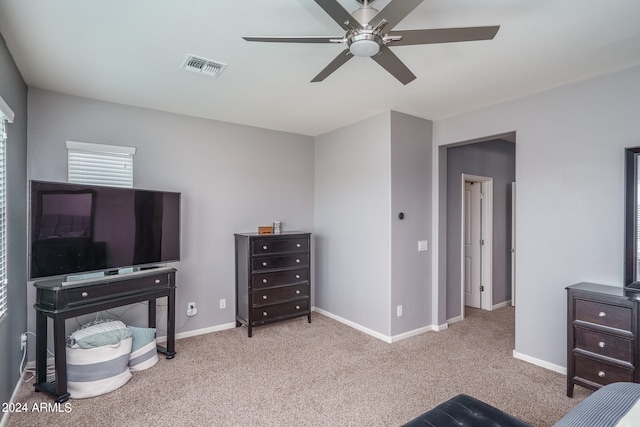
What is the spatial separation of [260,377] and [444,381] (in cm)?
157

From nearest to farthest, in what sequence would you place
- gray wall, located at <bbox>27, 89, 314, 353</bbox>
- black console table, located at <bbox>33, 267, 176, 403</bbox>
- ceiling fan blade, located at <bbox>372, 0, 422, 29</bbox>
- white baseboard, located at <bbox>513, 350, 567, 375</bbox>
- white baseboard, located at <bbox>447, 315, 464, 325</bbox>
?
ceiling fan blade, located at <bbox>372, 0, 422, 29</bbox> < black console table, located at <bbox>33, 267, 176, 403</bbox> < white baseboard, located at <bbox>513, 350, 567, 375</bbox> < gray wall, located at <bbox>27, 89, 314, 353</bbox> < white baseboard, located at <bbox>447, 315, 464, 325</bbox>

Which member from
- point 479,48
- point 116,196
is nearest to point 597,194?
point 479,48

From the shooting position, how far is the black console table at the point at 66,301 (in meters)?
2.45

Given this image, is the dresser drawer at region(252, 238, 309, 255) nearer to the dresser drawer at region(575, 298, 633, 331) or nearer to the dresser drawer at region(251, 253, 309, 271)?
the dresser drawer at region(251, 253, 309, 271)

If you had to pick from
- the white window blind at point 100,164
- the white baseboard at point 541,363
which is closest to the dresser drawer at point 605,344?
the white baseboard at point 541,363

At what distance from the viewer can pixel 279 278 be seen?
157 inches

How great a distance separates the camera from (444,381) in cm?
277

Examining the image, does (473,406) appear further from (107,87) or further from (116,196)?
(107,87)

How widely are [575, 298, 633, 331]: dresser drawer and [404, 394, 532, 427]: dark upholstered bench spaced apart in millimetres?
1388

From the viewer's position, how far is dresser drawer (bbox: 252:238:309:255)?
3.83m

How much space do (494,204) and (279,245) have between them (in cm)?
327

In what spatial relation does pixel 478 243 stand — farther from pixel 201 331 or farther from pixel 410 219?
pixel 201 331

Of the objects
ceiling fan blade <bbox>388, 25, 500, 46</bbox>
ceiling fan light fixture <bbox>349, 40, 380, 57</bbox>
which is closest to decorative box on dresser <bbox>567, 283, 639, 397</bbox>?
ceiling fan blade <bbox>388, 25, 500, 46</bbox>

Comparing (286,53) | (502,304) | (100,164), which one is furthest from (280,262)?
(502,304)
